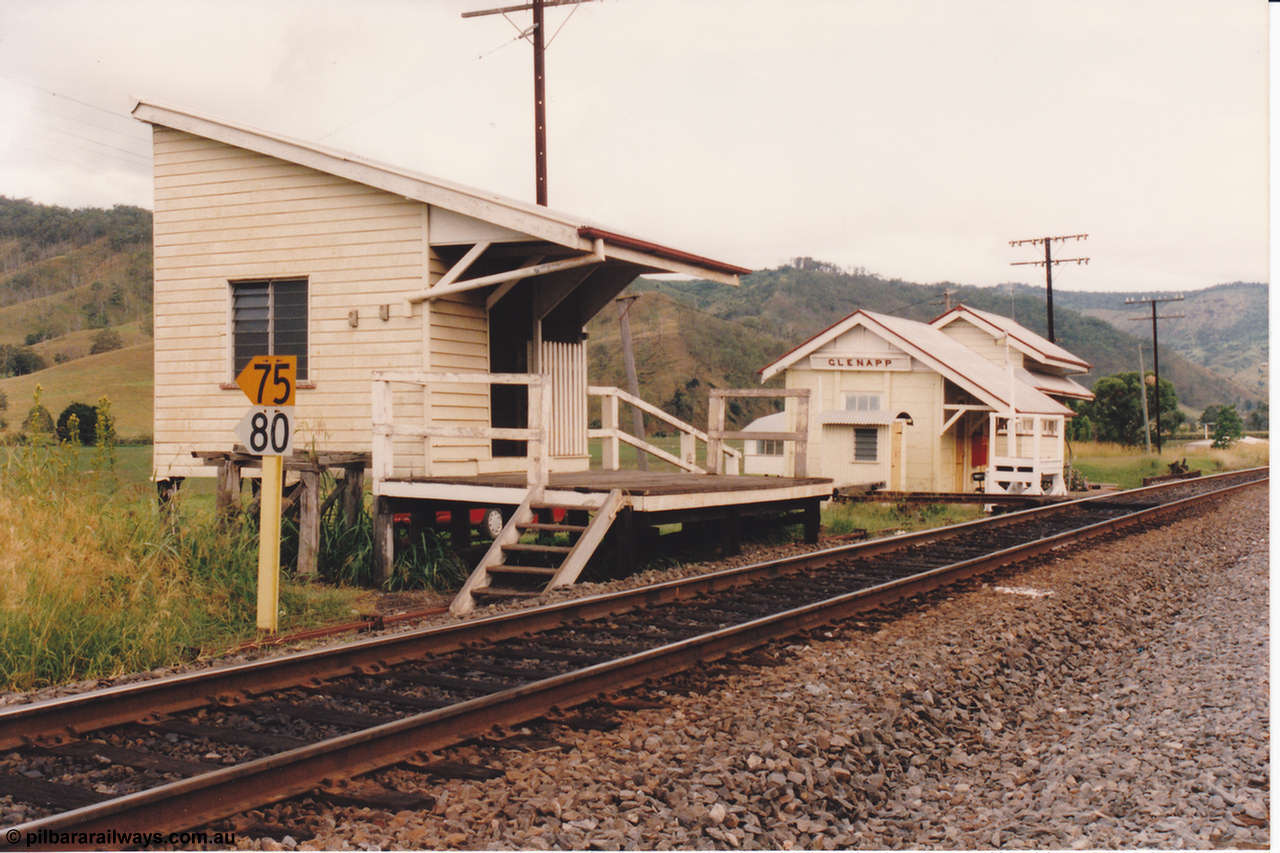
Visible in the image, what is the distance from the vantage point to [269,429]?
7.63 metres

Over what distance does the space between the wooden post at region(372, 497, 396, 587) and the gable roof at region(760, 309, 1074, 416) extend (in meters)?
18.3

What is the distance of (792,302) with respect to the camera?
511 ft

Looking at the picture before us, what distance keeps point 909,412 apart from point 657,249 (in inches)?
722

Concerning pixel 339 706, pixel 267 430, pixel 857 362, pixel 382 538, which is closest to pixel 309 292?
pixel 382 538

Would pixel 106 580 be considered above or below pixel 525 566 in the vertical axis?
above

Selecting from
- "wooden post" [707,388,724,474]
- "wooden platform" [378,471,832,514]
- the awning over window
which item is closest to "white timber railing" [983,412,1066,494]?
the awning over window

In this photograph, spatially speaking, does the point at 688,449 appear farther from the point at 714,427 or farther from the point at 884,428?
the point at 884,428

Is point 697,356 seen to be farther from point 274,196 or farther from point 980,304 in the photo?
point 980,304

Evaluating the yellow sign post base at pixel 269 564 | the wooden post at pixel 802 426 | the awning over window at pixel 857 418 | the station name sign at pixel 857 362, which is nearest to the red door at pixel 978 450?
the station name sign at pixel 857 362

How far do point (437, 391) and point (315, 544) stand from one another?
2.10 meters

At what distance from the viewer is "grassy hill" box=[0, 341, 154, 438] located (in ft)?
181

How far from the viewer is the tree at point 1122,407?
211ft

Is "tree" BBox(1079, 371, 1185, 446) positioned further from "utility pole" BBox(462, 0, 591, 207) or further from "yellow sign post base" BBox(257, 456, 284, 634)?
"yellow sign post base" BBox(257, 456, 284, 634)

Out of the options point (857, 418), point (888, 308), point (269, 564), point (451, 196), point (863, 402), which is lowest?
point (269, 564)
